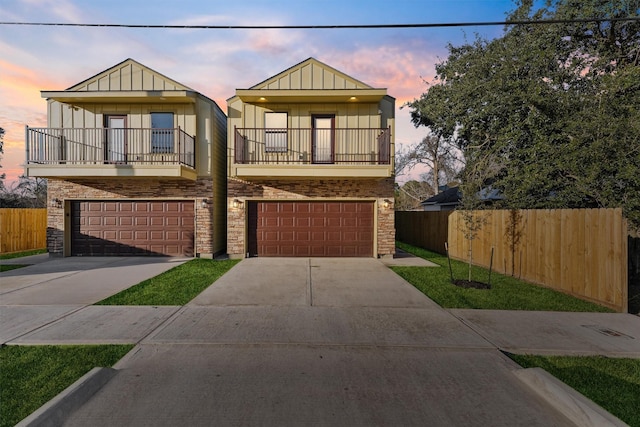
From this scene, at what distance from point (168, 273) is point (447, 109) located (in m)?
14.5

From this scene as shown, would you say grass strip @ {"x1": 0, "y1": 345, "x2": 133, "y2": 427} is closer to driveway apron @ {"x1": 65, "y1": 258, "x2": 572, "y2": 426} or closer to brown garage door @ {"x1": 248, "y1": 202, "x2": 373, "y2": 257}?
driveway apron @ {"x1": 65, "y1": 258, "x2": 572, "y2": 426}

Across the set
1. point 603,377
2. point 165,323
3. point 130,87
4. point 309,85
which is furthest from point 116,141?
point 603,377

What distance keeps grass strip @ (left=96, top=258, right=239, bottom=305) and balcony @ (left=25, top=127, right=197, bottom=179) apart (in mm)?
3288

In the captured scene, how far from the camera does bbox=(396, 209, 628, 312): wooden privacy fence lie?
5.68 metres

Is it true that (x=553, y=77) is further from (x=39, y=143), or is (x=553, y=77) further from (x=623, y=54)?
(x=39, y=143)

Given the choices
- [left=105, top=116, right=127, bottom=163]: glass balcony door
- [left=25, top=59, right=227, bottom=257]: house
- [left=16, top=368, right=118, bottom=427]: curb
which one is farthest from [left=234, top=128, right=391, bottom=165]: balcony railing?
[left=16, top=368, right=118, bottom=427]: curb

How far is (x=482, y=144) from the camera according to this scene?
1345 cm

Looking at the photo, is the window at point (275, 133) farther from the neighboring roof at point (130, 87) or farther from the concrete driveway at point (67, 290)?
the concrete driveway at point (67, 290)

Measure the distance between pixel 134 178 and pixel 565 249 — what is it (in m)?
12.7

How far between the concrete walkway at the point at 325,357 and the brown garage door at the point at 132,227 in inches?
211

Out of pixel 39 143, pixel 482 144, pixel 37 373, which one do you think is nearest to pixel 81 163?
pixel 39 143

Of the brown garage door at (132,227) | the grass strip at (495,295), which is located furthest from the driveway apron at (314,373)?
the brown garage door at (132,227)

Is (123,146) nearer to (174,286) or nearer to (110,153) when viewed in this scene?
(110,153)

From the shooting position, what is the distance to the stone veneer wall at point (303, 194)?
36.3ft
